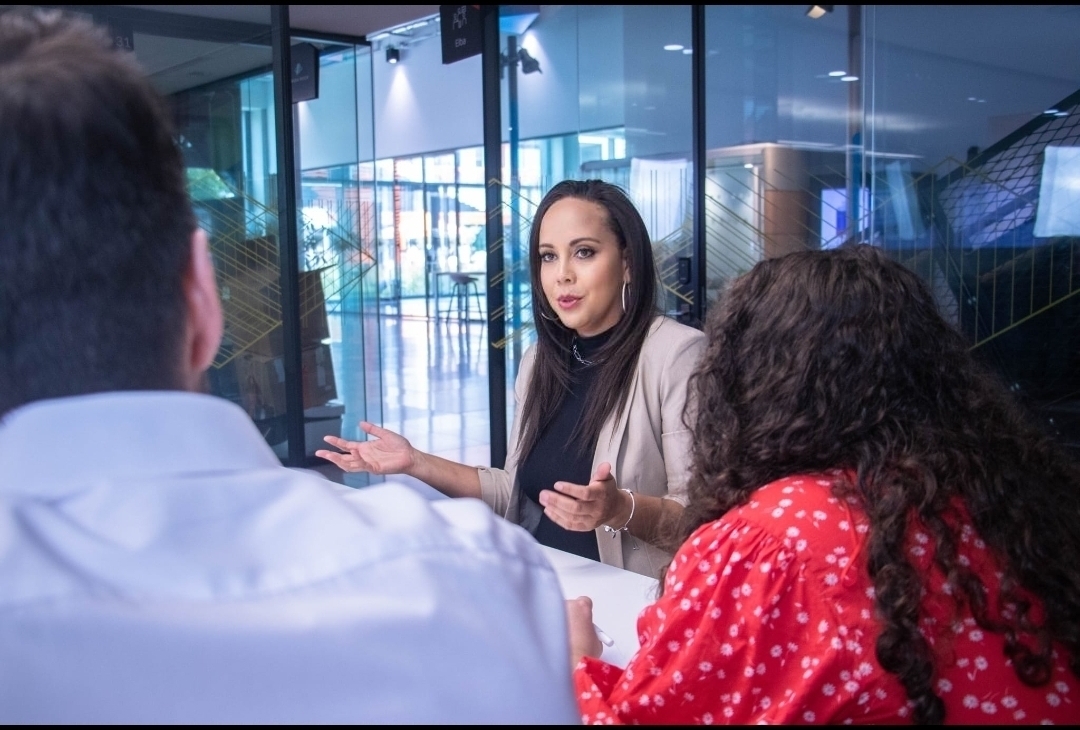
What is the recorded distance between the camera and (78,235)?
2.44 ft

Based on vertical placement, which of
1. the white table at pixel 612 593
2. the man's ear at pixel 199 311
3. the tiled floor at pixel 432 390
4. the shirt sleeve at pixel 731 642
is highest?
the man's ear at pixel 199 311

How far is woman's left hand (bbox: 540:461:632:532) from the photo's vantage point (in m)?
1.95

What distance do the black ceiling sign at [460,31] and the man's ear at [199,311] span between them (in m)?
5.04

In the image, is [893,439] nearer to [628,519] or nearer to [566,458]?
[628,519]

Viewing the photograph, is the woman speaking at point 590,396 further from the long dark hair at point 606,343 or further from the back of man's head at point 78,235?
the back of man's head at point 78,235

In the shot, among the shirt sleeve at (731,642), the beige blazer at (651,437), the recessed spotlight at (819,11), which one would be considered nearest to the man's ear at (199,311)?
the shirt sleeve at (731,642)

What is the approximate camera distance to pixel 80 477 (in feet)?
2.37

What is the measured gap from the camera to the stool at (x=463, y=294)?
44.7 feet

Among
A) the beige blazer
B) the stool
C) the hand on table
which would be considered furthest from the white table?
the stool

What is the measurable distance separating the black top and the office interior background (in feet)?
8.23

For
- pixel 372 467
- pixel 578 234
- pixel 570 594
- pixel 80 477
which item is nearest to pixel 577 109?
pixel 578 234

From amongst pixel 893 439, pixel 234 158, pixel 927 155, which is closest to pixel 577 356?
pixel 893 439

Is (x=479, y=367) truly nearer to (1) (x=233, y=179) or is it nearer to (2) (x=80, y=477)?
(1) (x=233, y=179)

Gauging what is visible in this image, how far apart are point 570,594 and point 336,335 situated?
371 centimetres
